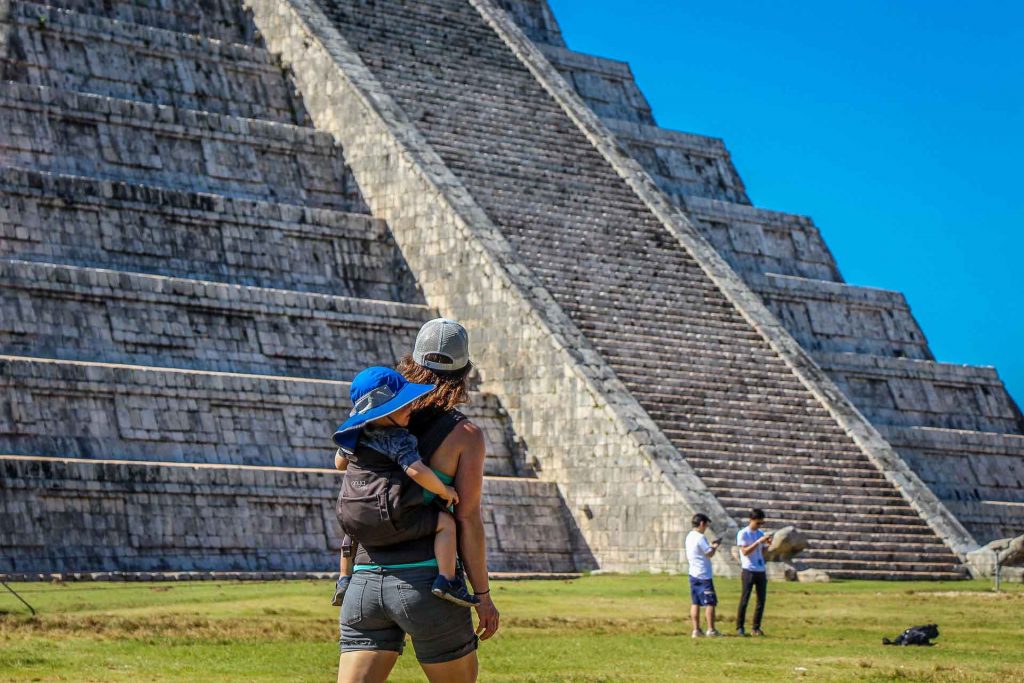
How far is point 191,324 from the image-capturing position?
21.8m

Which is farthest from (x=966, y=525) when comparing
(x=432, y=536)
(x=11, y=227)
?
(x=432, y=536)

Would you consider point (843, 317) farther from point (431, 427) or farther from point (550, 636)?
point (431, 427)

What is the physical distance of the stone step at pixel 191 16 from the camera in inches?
1158

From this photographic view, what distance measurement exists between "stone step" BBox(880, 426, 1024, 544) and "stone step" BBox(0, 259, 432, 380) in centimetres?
879

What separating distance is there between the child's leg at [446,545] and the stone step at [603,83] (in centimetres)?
2896

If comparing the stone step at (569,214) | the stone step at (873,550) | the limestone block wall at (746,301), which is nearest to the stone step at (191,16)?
the stone step at (569,214)

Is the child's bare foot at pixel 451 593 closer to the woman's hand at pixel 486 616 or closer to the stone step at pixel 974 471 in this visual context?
the woman's hand at pixel 486 616

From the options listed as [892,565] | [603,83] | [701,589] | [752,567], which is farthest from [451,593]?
[603,83]

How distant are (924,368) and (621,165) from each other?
20.1ft

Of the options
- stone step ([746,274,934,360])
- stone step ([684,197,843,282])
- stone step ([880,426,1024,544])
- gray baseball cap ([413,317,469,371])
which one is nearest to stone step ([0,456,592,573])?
stone step ([880,426,1024,544])

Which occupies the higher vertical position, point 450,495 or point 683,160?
point 683,160

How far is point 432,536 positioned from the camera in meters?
6.11

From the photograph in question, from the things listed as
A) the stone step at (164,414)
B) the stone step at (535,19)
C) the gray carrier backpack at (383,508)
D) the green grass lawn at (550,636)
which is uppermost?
the stone step at (535,19)

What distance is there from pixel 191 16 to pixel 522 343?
10229mm
